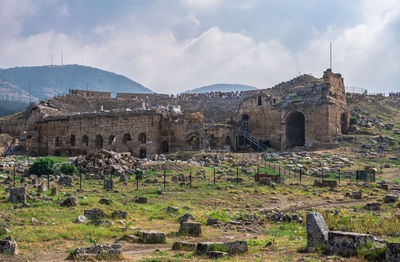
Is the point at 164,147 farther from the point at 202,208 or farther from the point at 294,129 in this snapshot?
the point at 202,208

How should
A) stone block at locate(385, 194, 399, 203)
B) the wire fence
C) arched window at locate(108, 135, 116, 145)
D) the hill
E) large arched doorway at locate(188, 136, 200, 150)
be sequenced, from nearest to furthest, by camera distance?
stone block at locate(385, 194, 399, 203), the wire fence, large arched doorway at locate(188, 136, 200, 150), arched window at locate(108, 135, 116, 145), the hill

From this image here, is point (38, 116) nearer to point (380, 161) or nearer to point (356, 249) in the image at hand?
point (380, 161)

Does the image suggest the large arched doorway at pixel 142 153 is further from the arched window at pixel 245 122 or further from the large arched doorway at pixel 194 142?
the arched window at pixel 245 122

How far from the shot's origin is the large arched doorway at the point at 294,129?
39844 mm

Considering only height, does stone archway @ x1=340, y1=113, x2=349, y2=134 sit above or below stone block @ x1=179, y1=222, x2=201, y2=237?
above

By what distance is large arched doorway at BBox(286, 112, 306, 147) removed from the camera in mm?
39844

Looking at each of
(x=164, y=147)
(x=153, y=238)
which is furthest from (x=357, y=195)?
(x=164, y=147)

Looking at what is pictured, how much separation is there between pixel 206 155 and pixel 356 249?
76.8 ft

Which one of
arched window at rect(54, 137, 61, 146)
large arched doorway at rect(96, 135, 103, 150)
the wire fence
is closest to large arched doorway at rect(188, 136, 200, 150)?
the wire fence

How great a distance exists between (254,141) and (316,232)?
102ft


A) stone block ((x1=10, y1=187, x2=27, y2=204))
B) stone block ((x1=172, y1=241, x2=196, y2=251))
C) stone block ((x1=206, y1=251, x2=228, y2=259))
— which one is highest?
stone block ((x1=10, y1=187, x2=27, y2=204))

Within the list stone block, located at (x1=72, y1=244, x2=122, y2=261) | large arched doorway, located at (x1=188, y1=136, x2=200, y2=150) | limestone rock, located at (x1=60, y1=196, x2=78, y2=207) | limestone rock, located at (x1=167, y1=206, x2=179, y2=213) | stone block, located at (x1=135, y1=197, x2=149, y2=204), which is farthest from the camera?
large arched doorway, located at (x1=188, y1=136, x2=200, y2=150)

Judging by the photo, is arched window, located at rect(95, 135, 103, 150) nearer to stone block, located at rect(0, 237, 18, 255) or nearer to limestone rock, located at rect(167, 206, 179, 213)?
limestone rock, located at rect(167, 206, 179, 213)

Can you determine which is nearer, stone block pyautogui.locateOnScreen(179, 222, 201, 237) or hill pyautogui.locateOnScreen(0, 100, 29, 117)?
stone block pyautogui.locateOnScreen(179, 222, 201, 237)
